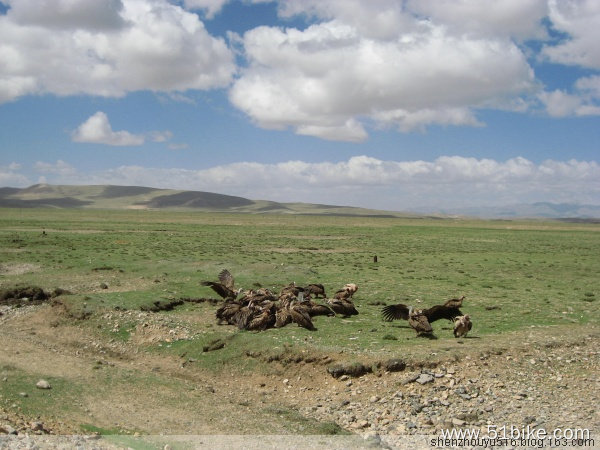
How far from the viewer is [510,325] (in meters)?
15.9

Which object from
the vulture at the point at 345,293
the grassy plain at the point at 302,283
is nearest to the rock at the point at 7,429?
the grassy plain at the point at 302,283

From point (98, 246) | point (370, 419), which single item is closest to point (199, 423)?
point (370, 419)

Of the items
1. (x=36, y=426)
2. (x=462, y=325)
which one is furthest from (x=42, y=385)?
(x=462, y=325)

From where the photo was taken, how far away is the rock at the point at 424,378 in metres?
11.2

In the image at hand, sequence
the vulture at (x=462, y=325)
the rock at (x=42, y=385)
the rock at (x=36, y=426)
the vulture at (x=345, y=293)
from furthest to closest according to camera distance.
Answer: the vulture at (x=345, y=293), the vulture at (x=462, y=325), the rock at (x=42, y=385), the rock at (x=36, y=426)

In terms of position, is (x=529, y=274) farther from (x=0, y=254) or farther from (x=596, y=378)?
(x=0, y=254)

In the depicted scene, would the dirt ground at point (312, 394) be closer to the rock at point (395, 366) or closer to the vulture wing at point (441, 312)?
the rock at point (395, 366)

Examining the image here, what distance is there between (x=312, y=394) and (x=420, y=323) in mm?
4090

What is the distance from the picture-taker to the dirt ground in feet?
31.4

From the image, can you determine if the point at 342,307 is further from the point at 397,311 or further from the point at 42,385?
the point at 42,385

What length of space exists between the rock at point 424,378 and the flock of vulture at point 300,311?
9.56 ft

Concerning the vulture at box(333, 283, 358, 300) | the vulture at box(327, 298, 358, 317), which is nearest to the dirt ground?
the vulture at box(327, 298, 358, 317)

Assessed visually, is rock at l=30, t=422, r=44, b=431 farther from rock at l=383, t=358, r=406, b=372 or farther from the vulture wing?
the vulture wing

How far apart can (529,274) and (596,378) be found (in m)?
22.3
